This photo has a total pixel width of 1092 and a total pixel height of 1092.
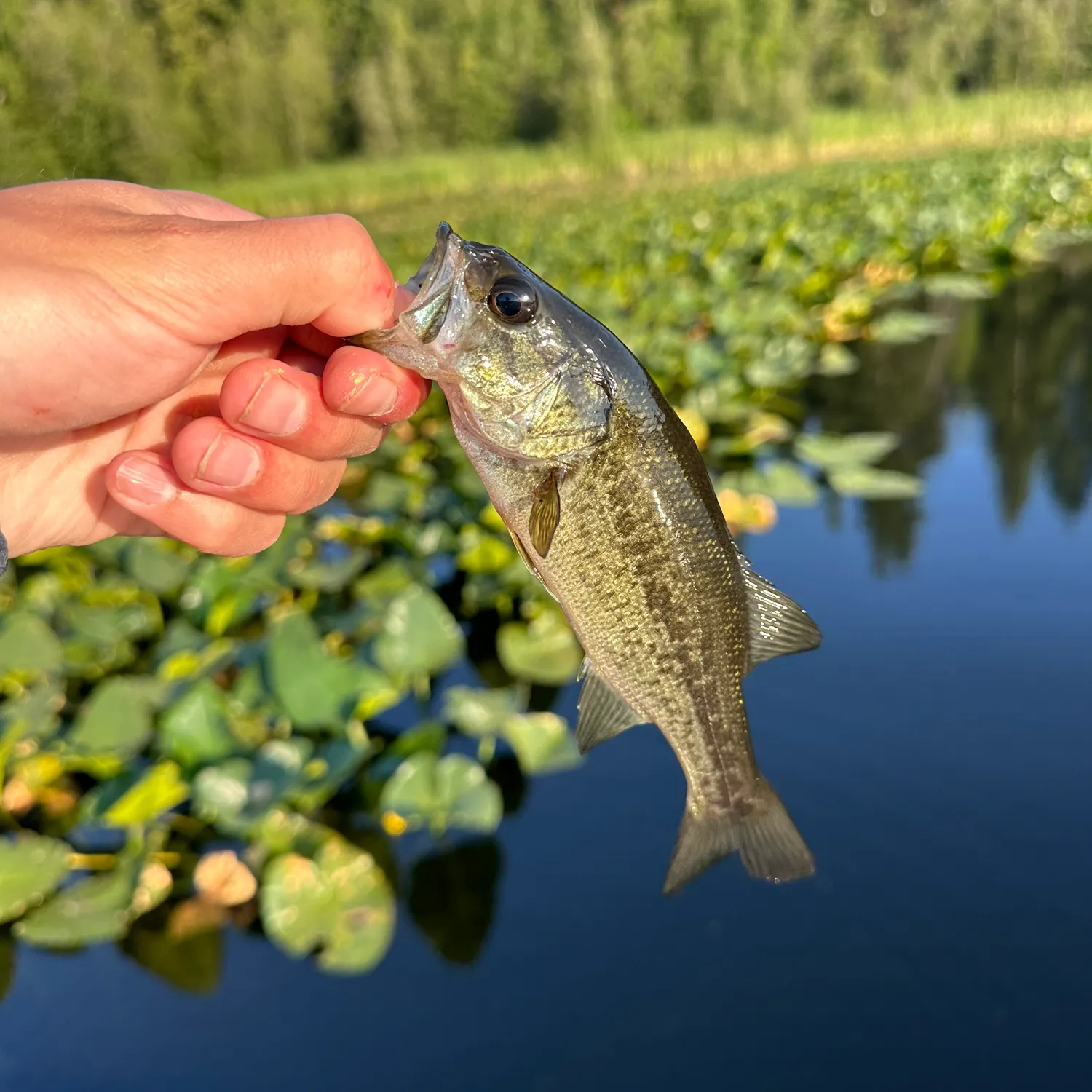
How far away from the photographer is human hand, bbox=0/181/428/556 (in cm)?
147

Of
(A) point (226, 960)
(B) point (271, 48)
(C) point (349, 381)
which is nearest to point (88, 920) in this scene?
(A) point (226, 960)

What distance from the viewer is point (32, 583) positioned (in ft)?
13.5

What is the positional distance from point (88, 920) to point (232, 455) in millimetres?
1483

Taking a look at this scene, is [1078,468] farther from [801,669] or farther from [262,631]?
[262,631]

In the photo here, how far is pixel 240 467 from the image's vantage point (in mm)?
1903

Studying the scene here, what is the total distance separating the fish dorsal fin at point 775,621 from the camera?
1.55 m

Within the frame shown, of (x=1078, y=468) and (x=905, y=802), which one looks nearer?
(x=905, y=802)

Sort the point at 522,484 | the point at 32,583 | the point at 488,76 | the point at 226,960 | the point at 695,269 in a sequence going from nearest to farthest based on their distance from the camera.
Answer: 1. the point at 522,484
2. the point at 226,960
3. the point at 32,583
4. the point at 695,269
5. the point at 488,76

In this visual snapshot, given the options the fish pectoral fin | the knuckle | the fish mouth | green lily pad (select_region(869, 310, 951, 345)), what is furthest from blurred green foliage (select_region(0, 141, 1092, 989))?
the fish mouth

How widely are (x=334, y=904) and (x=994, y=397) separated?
5517mm

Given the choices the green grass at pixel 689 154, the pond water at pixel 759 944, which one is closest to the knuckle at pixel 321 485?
the pond water at pixel 759 944

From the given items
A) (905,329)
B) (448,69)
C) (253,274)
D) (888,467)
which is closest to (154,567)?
(253,274)

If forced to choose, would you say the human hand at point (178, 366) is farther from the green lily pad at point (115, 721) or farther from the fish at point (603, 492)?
the green lily pad at point (115, 721)

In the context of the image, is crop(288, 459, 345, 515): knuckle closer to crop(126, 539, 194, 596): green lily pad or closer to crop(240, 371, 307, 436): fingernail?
crop(240, 371, 307, 436): fingernail
